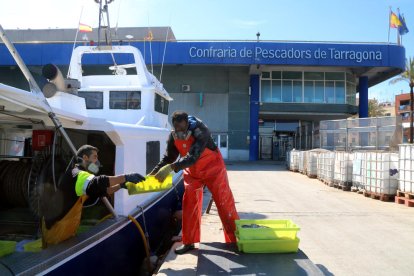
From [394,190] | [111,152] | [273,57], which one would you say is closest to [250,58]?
[273,57]

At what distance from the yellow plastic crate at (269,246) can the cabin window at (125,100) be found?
5196 mm

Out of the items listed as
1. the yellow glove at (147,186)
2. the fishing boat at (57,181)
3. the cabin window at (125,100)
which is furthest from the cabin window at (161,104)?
the yellow glove at (147,186)

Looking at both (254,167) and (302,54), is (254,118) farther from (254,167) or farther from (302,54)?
(254,167)

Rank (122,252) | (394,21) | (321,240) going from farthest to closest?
(394,21), (321,240), (122,252)

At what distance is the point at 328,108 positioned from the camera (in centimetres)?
3234

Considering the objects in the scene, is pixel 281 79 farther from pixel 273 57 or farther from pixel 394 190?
pixel 394 190

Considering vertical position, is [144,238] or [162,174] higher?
[162,174]

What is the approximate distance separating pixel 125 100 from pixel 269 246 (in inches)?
217

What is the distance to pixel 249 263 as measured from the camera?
4.25m

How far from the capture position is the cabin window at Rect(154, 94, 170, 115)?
941 cm

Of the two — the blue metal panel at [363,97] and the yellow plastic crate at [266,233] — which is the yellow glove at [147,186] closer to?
the yellow plastic crate at [266,233]

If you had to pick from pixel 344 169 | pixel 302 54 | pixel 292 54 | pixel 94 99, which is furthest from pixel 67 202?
pixel 302 54

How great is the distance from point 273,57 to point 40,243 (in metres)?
27.2

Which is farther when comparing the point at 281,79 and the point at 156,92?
the point at 281,79
